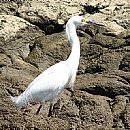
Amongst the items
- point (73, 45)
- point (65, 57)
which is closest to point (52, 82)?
point (73, 45)

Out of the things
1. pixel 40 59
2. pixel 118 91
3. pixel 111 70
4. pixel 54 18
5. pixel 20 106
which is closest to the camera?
pixel 20 106

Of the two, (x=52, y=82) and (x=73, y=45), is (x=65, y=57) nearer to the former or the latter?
(x=73, y=45)

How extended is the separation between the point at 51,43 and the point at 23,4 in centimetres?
166

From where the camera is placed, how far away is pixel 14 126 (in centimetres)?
475

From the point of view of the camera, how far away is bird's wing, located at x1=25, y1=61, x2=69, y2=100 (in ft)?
18.9

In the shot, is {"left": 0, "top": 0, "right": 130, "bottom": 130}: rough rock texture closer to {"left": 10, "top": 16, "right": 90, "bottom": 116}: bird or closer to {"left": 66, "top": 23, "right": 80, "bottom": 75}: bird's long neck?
{"left": 10, "top": 16, "right": 90, "bottom": 116}: bird

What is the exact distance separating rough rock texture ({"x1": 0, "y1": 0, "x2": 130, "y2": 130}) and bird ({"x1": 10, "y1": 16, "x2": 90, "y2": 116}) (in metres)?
0.15

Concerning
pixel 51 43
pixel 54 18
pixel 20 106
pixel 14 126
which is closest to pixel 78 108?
pixel 20 106

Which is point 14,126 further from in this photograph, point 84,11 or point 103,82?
point 84,11

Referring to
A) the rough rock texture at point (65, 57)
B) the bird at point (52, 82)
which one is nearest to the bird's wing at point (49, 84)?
the bird at point (52, 82)

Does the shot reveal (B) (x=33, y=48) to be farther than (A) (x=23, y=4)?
No

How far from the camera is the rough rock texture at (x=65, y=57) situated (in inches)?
214

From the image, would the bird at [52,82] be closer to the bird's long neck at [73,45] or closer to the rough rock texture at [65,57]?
the bird's long neck at [73,45]

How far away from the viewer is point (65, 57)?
7.89m
